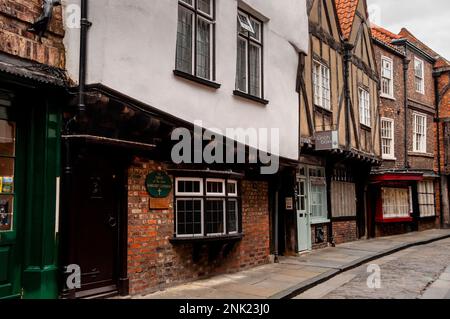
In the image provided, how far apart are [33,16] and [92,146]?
5.98ft

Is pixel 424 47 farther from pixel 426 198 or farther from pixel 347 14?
pixel 347 14

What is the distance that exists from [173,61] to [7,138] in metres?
2.89

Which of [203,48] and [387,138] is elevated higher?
[203,48]

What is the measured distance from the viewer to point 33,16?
18.9 feet

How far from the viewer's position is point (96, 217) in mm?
6551

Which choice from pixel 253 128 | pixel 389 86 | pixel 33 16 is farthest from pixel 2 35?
pixel 389 86

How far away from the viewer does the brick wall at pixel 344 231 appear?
14.5 meters

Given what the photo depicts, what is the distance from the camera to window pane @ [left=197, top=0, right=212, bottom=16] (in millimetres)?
8261

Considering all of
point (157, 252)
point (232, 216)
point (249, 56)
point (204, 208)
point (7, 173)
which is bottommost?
point (157, 252)

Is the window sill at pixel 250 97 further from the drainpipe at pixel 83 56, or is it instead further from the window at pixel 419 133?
the window at pixel 419 133

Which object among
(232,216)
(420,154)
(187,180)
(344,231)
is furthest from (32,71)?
(420,154)

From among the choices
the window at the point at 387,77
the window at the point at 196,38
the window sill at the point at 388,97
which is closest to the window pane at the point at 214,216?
the window at the point at 196,38

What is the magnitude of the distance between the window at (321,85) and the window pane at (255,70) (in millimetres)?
3624
